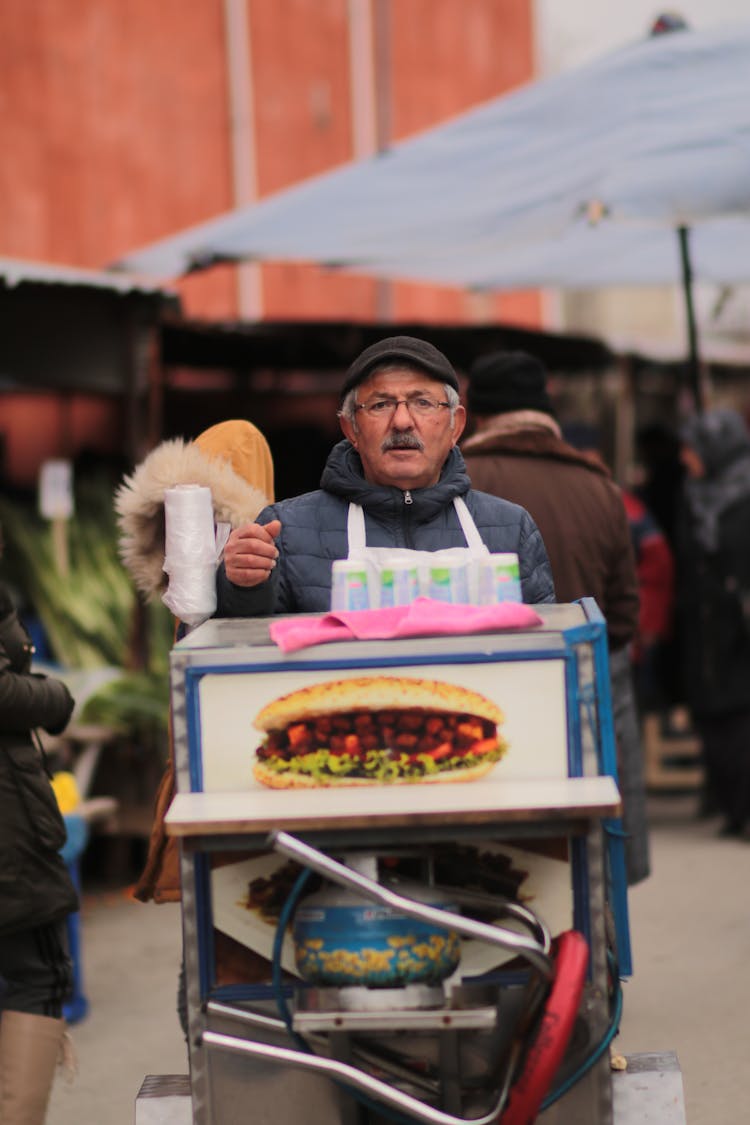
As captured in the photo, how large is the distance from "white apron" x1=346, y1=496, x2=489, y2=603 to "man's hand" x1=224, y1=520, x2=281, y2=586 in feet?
0.52

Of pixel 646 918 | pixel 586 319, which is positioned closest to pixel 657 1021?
pixel 646 918

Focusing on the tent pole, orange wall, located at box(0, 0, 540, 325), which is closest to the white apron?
the tent pole

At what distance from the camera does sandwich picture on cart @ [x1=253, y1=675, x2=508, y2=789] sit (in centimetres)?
267

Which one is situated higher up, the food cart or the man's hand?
the man's hand

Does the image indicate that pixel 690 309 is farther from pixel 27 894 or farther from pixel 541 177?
pixel 27 894

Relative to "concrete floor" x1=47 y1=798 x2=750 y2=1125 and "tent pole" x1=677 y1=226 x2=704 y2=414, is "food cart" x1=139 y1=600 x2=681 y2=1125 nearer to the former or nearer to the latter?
"concrete floor" x1=47 y1=798 x2=750 y2=1125

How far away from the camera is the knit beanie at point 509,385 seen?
5137 millimetres

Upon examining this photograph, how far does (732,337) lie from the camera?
2386 cm

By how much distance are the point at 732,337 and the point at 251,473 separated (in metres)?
20.9

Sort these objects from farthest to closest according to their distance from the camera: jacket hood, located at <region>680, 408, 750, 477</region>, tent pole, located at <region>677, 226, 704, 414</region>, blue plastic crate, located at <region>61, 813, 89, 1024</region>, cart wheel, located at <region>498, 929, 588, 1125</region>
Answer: jacket hood, located at <region>680, 408, 750, 477</region>, tent pole, located at <region>677, 226, 704, 414</region>, blue plastic crate, located at <region>61, 813, 89, 1024</region>, cart wheel, located at <region>498, 929, 588, 1125</region>

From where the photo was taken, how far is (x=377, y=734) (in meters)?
2.69

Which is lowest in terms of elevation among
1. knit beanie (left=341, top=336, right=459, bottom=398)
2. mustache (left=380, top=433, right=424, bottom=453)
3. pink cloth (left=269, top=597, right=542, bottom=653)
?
pink cloth (left=269, top=597, right=542, bottom=653)

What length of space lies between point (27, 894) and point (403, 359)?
1.59 meters

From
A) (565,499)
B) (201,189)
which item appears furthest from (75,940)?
(201,189)
